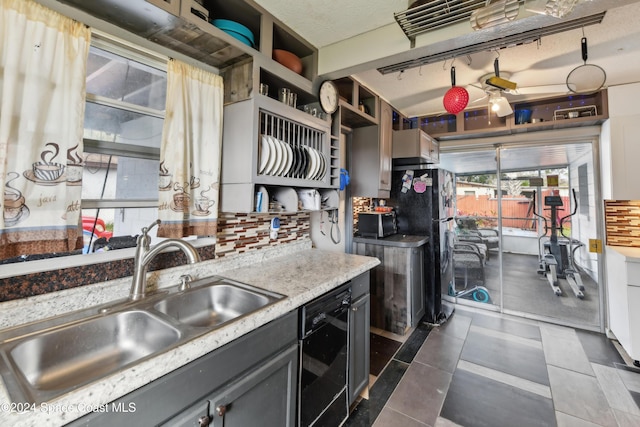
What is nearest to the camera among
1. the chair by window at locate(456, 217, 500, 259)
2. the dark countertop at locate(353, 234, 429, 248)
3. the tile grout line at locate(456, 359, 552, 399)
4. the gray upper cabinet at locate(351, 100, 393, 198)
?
the tile grout line at locate(456, 359, 552, 399)

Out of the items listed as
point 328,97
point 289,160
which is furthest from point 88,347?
point 328,97

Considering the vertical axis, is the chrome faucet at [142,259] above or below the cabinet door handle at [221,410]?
above

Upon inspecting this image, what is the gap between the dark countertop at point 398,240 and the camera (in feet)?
8.86

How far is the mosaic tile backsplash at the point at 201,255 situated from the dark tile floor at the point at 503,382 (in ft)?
4.41

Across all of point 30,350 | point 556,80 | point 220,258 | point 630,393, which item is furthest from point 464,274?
point 30,350

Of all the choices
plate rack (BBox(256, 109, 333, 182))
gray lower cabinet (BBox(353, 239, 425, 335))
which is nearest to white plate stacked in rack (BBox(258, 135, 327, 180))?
plate rack (BBox(256, 109, 333, 182))

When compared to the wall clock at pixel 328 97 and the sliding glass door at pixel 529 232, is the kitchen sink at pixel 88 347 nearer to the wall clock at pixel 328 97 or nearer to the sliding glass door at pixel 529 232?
the wall clock at pixel 328 97

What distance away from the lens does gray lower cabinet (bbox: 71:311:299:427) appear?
0.77 meters

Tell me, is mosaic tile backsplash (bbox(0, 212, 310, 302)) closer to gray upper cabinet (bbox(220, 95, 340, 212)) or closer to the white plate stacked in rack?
gray upper cabinet (bbox(220, 95, 340, 212))

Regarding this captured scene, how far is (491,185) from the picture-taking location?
11.6 ft

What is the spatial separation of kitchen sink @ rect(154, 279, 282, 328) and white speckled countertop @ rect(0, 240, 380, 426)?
0.09 meters

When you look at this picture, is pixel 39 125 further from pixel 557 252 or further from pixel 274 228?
pixel 557 252

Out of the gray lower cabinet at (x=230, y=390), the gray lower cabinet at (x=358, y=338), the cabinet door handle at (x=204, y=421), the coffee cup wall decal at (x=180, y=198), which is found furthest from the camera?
the gray lower cabinet at (x=358, y=338)

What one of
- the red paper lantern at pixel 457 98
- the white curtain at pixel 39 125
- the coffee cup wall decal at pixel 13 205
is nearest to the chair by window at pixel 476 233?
the red paper lantern at pixel 457 98
